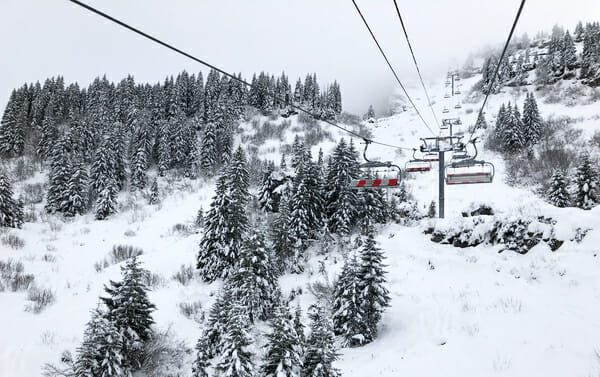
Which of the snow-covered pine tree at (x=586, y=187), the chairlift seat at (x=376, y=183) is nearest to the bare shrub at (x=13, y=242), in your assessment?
the chairlift seat at (x=376, y=183)

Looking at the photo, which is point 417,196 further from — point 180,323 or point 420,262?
point 180,323

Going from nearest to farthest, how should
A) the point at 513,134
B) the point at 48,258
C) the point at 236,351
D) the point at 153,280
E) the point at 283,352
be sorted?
the point at 283,352 < the point at 236,351 < the point at 153,280 < the point at 48,258 < the point at 513,134

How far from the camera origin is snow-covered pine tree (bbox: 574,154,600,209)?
2712 cm

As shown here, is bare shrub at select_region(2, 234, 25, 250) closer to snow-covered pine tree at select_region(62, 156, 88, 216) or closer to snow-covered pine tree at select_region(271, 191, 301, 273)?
snow-covered pine tree at select_region(62, 156, 88, 216)

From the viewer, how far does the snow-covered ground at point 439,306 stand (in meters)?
8.51

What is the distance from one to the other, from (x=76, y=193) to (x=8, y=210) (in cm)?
974

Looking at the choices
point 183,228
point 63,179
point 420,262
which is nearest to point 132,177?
point 63,179

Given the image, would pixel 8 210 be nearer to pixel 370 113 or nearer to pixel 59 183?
pixel 59 183

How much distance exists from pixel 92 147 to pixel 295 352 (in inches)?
2519

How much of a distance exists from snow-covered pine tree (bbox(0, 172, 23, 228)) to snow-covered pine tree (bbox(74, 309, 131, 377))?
1160 inches

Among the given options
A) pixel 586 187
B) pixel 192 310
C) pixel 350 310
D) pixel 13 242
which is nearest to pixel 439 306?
pixel 350 310

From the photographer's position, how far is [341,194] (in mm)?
32844

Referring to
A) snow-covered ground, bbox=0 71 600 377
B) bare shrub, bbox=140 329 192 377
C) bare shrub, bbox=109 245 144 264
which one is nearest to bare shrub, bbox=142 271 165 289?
snow-covered ground, bbox=0 71 600 377

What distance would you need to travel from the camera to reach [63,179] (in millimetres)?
44000
